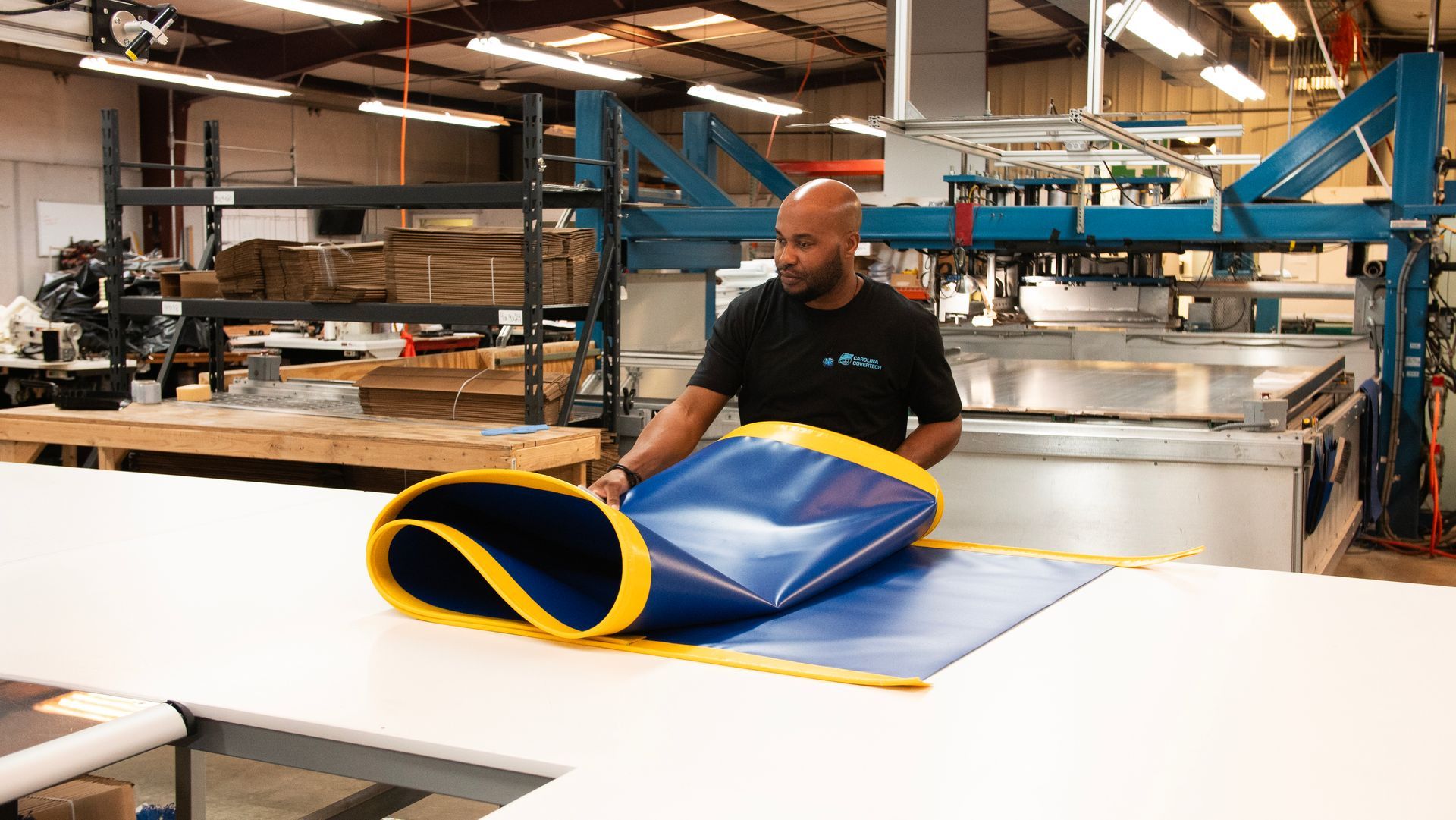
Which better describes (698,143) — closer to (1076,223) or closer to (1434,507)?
(1076,223)

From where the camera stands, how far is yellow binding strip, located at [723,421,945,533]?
6.08 ft

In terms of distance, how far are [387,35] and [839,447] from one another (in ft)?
39.0

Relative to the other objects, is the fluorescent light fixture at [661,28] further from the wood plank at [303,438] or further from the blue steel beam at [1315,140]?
the wood plank at [303,438]

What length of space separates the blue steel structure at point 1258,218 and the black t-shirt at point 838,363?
6.43 feet

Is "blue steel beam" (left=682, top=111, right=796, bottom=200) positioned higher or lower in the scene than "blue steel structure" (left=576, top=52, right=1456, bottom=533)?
higher

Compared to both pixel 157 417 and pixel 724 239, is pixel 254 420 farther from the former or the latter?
pixel 724 239

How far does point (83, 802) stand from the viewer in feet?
5.50

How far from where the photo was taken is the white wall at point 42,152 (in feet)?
42.5

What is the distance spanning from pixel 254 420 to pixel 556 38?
11.0m

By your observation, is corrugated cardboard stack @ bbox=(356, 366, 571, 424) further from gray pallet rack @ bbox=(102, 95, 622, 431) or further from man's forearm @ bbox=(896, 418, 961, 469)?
man's forearm @ bbox=(896, 418, 961, 469)

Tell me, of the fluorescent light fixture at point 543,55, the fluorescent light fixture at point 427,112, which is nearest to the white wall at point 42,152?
the fluorescent light fixture at point 427,112

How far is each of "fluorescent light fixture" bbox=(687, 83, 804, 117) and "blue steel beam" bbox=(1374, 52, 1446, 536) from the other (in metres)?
6.30

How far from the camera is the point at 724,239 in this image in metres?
5.10

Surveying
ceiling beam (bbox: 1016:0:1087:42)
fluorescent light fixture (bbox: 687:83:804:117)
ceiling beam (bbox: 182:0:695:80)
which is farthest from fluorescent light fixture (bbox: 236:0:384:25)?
ceiling beam (bbox: 1016:0:1087:42)
